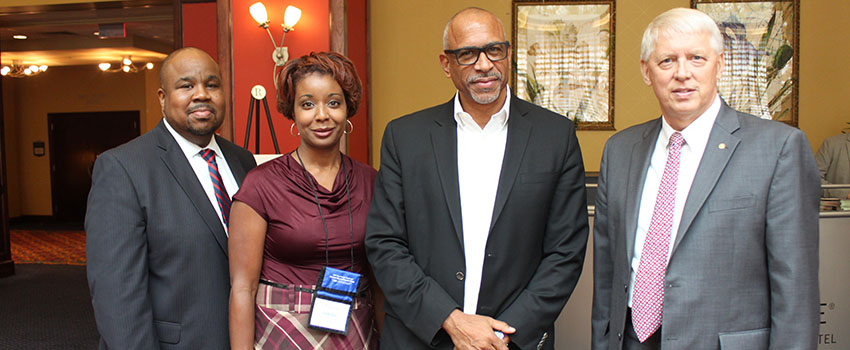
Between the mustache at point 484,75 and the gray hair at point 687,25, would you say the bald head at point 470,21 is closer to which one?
the mustache at point 484,75

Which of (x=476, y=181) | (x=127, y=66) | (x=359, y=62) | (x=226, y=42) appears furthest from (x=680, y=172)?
(x=127, y=66)

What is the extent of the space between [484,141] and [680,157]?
0.60 meters

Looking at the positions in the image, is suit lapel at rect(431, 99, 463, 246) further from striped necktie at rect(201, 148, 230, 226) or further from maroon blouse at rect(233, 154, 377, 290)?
striped necktie at rect(201, 148, 230, 226)

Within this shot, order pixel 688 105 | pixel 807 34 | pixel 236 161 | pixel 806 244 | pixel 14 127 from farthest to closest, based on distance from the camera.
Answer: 1. pixel 14 127
2. pixel 807 34
3. pixel 236 161
4. pixel 688 105
5. pixel 806 244

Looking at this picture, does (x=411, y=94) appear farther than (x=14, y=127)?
No

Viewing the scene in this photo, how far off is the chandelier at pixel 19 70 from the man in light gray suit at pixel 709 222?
41.8 ft

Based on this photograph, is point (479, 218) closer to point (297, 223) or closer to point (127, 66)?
point (297, 223)

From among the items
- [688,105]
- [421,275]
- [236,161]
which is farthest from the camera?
[236,161]

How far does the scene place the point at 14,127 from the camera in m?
12.8

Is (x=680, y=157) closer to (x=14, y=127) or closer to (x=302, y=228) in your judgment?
(x=302, y=228)

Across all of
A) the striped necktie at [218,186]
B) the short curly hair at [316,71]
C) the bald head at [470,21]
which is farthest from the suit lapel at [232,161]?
the bald head at [470,21]

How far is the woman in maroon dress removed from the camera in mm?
1907

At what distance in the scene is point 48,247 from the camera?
383 inches

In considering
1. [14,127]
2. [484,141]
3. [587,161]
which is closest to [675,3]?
[587,161]
